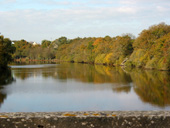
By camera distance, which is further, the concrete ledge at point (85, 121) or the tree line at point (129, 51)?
the tree line at point (129, 51)

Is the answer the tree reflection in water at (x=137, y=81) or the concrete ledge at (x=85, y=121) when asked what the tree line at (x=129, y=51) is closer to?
the tree reflection in water at (x=137, y=81)

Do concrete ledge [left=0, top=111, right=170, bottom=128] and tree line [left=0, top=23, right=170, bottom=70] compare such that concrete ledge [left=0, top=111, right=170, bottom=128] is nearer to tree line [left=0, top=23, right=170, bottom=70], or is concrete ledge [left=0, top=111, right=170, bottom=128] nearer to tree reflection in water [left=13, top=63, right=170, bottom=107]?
tree reflection in water [left=13, top=63, right=170, bottom=107]

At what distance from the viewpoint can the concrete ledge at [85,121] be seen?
13.5ft

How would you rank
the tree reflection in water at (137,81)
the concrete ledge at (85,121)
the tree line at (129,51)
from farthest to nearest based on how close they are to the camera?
the tree line at (129,51)
the tree reflection in water at (137,81)
the concrete ledge at (85,121)

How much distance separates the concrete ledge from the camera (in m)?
4.12

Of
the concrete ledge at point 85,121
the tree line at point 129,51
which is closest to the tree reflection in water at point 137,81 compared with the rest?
the tree line at point 129,51

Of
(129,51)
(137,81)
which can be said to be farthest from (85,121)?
(129,51)

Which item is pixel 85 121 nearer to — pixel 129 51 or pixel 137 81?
pixel 137 81

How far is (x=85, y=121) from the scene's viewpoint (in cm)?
416

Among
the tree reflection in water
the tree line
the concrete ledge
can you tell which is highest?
the tree line

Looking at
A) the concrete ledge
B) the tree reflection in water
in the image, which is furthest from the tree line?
the concrete ledge

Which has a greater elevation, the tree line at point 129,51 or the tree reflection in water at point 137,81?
the tree line at point 129,51

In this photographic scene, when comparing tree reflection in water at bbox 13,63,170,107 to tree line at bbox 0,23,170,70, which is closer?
tree reflection in water at bbox 13,63,170,107

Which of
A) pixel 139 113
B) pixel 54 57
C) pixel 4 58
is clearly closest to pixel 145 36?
pixel 4 58
